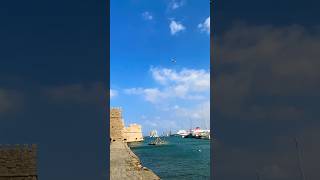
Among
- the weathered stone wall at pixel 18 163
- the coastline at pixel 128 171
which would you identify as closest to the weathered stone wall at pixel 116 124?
the coastline at pixel 128 171

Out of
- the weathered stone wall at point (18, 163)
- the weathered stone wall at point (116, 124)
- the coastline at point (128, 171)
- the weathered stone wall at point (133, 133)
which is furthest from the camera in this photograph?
the weathered stone wall at point (133, 133)

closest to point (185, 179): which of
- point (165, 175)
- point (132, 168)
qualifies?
point (165, 175)

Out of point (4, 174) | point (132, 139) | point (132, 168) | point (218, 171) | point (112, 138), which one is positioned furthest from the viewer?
point (132, 139)

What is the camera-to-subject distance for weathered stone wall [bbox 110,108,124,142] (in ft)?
294

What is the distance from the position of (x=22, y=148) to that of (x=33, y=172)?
4.89 ft

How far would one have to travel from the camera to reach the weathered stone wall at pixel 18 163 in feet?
80.1

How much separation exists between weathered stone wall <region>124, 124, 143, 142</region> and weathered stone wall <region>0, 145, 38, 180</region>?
124 meters

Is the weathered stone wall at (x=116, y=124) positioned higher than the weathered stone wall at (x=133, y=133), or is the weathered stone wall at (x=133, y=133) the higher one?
the weathered stone wall at (x=116, y=124)

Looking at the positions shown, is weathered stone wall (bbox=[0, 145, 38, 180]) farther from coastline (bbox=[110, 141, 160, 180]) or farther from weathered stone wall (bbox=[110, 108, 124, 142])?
weathered stone wall (bbox=[110, 108, 124, 142])

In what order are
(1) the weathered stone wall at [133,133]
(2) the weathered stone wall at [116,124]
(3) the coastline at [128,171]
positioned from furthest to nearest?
(1) the weathered stone wall at [133,133] < (2) the weathered stone wall at [116,124] < (3) the coastline at [128,171]

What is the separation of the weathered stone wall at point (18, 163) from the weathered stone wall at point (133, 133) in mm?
123727

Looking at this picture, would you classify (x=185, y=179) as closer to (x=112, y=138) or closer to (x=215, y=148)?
(x=215, y=148)

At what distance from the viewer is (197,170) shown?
74000mm

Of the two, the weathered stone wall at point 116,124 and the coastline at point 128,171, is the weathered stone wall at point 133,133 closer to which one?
the weathered stone wall at point 116,124
